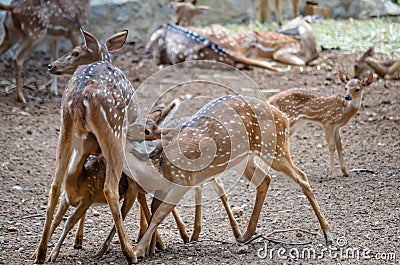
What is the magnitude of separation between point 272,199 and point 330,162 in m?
1.16

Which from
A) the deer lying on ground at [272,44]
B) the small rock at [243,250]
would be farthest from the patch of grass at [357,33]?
the small rock at [243,250]

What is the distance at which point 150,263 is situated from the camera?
4.42 metres

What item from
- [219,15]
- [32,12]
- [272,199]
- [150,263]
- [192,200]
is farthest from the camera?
[219,15]

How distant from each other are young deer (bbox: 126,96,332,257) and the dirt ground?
288mm

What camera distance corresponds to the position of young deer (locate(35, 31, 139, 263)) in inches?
171

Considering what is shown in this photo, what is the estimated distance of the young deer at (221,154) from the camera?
15.2ft

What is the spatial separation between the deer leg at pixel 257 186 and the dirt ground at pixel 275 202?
103 millimetres

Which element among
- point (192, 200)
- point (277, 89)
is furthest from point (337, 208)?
point (277, 89)

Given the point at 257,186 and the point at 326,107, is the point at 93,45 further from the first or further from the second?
the point at 326,107

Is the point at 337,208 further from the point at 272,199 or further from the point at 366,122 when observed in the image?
the point at 366,122

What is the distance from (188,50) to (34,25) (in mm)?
3286

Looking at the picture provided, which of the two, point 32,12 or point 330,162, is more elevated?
point 32,12

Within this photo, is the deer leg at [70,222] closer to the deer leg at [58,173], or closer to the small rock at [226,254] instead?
the deer leg at [58,173]

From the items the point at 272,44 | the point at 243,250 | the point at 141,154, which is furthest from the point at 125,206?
the point at 272,44
